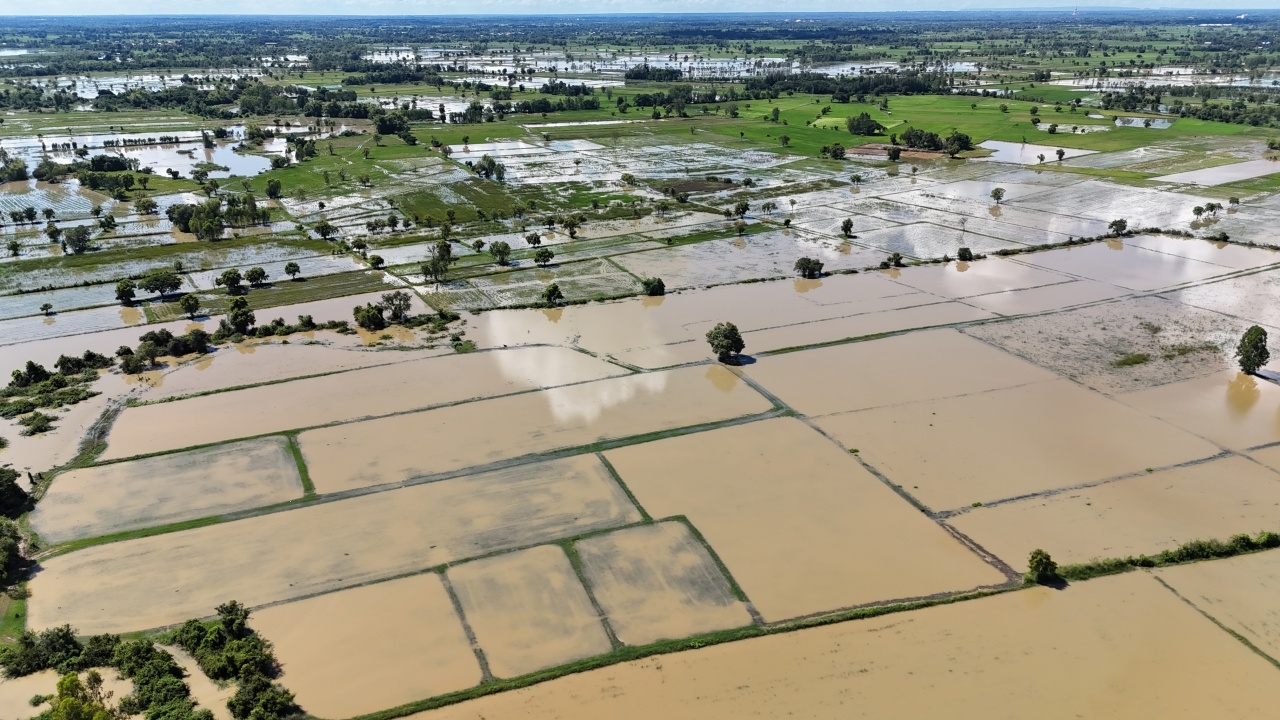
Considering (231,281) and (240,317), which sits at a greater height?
(231,281)

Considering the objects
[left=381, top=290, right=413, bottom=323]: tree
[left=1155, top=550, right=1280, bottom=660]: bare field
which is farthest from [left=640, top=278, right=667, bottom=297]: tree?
A: [left=1155, top=550, right=1280, bottom=660]: bare field

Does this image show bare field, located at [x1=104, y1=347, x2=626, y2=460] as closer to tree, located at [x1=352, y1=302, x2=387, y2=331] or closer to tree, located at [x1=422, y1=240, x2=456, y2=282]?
tree, located at [x1=352, y1=302, x2=387, y2=331]

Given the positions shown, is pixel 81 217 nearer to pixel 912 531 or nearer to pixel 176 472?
pixel 176 472

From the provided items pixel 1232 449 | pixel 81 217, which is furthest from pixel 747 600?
pixel 81 217

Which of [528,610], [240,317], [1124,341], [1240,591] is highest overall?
[240,317]

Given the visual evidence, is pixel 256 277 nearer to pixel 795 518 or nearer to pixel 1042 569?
pixel 795 518

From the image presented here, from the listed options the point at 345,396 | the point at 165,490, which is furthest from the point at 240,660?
the point at 345,396
